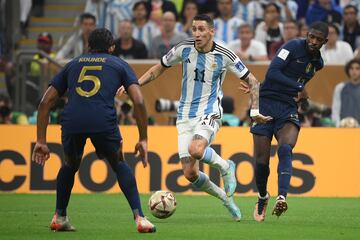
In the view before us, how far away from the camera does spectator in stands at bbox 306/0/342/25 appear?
22.6 m

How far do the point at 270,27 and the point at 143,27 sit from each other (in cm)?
283

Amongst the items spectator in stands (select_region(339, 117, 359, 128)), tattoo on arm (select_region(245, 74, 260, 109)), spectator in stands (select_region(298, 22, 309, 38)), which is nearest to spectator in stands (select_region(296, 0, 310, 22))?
spectator in stands (select_region(298, 22, 309, 38))

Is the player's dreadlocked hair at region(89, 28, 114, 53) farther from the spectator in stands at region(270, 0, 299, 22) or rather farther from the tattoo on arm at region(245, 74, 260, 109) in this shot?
the spectator in stands at region(270, 0, 299, 22)

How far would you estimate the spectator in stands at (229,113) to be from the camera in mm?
20125

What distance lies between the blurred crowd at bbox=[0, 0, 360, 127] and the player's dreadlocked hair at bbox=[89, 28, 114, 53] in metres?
8.88

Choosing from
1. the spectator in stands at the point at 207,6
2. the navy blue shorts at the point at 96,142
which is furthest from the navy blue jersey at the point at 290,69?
the spectator in stands at the point at 207,6

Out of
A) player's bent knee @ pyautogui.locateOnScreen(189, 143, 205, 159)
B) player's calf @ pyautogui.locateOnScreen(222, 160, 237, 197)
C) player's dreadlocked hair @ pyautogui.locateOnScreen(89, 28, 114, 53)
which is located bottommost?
player's calf @ pyautogui.locateOnScreen(222, 160, 237, 197)

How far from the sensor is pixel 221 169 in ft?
44.7

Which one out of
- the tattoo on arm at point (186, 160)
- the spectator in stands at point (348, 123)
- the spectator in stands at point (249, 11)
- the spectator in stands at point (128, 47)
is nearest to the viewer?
the tattoo on arm at point (186, 160)

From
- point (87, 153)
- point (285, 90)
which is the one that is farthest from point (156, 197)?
point (87, 153)

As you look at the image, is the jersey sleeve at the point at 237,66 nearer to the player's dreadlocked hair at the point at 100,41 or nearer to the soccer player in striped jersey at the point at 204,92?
the soccer player in striped jersey at the point at 204,92

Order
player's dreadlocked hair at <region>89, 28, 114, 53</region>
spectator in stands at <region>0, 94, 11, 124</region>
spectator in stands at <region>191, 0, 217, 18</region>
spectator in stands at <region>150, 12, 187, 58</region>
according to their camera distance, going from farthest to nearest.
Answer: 1. spectator in stands at <region>191, 0, 217, 18</region>
2. spectator in stands at <region>150, 12, 187, 58</region>
3. spectator in stands at <region>0, 94, 11, 124</region>
4. player's dreadlocked hair at <region>89, 28, 114, 53</region>

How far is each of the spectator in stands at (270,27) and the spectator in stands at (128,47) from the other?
2421 millimetres

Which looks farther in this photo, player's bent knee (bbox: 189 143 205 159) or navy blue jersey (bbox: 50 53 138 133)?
player's bent knee (bbox: 189 143 205 159)
